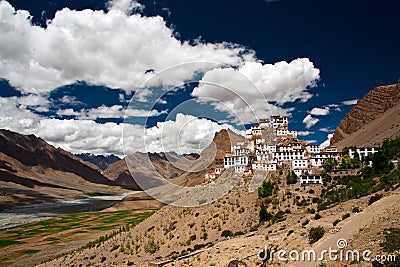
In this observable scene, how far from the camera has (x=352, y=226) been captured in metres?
21.1

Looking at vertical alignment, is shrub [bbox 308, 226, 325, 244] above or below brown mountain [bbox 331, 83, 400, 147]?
below

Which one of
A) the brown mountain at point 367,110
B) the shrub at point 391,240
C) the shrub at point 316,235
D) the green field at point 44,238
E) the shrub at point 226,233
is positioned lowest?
the green field at point 44,238

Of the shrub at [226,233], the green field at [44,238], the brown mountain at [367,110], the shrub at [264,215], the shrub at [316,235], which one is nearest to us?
the shrub at [316,235]

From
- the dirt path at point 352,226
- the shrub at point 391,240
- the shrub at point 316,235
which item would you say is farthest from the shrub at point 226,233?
the shrub at point 391,240

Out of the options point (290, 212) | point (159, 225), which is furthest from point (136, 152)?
point (159, 225)

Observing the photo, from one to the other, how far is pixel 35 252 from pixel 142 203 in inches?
4092

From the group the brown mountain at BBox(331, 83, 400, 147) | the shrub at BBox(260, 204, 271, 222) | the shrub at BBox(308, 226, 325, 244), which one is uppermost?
the brown mountain at BBox(331, 83, 400, 147)

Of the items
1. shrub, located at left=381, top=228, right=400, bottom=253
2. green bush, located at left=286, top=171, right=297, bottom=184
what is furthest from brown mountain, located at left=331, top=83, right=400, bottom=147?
shrub, located at left=381, top=228, right=400, bottom=253

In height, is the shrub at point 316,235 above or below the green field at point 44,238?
above

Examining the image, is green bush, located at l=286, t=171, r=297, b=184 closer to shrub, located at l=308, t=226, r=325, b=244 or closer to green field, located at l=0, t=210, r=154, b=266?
shrub, located at l=308, t=226, r=325, b=244

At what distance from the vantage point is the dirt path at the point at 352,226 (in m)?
19.0

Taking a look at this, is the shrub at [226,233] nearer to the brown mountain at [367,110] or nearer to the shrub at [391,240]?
the shrub at [391,240]

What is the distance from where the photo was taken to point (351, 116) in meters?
184

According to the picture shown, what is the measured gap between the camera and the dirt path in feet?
62.3
